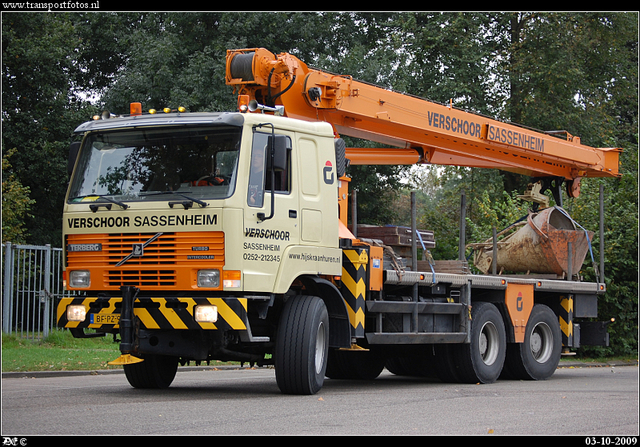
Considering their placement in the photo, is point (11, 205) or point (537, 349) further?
point (11, 205)

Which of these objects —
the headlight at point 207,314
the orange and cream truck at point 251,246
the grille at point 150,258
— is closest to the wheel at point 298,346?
the orange and cream truck at point 251,246

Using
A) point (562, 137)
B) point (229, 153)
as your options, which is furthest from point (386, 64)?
A: point (229, 153)

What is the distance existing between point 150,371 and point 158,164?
9.32ft

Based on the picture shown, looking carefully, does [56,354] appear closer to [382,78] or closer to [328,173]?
[328,173]

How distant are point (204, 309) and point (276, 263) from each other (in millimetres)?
1038

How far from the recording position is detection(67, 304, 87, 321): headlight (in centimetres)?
1004

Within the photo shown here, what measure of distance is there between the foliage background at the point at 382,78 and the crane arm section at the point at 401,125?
19.3 ft

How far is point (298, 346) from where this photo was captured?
1004 cm

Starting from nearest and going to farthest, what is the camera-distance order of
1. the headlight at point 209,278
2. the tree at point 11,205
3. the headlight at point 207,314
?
the headlight at point 207,314
the headlight at point 209,278
the tree at point 11,205

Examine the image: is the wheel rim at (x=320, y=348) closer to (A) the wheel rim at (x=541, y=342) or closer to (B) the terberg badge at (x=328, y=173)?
(B) the terberg badge at (x=328, y=173)

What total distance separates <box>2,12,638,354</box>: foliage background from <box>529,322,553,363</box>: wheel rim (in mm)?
7103

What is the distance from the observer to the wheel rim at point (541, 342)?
15.1m

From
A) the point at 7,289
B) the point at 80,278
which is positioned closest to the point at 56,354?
the point at 7,289

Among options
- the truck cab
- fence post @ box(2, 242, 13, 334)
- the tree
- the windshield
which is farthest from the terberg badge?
the tree
